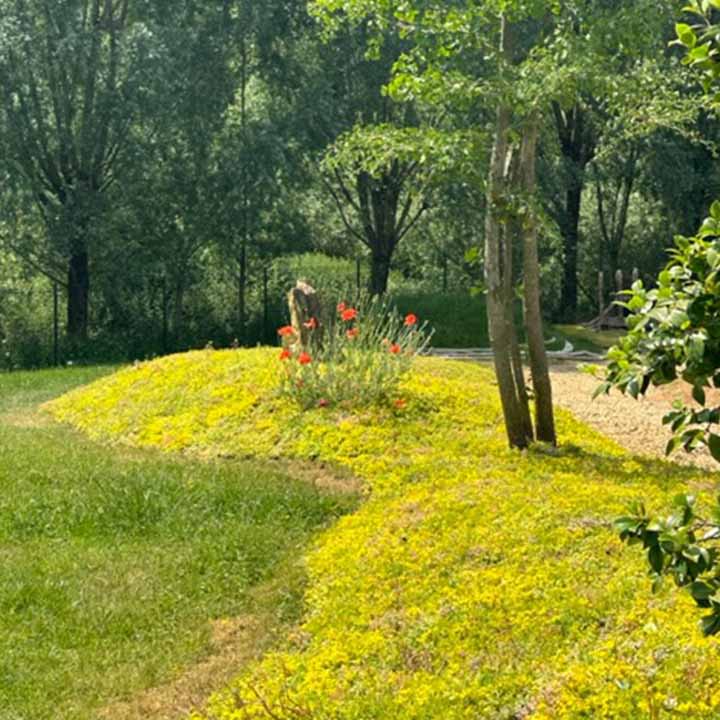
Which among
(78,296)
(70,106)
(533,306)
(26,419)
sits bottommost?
(26,419)

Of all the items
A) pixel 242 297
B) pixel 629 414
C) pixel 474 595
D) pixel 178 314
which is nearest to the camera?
pixel 474 595

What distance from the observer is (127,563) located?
6.58 meters

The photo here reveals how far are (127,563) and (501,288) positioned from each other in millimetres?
3658

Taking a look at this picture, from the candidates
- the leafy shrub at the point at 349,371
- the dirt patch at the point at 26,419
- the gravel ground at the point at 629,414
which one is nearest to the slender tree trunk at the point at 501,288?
the gravel ground at the point at 629,414

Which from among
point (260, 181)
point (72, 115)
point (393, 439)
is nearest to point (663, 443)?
point (393, 439)

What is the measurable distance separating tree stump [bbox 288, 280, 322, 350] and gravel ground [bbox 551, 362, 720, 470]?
2.71m

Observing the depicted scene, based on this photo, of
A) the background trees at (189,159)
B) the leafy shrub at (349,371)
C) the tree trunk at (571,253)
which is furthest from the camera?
the tree trunk at (571,253)

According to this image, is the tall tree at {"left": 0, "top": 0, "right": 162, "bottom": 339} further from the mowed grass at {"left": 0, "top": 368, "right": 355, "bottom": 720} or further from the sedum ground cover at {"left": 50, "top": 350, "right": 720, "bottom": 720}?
the sedum ground cover at {"left": 50, "top": 350, "right": 720, "bottom": 720}

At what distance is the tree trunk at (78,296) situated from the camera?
19750 millimetres

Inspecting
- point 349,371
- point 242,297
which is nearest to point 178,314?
point 242,297

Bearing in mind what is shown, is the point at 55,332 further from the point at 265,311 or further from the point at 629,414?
the point at 629,414

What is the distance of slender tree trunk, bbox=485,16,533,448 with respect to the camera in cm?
845

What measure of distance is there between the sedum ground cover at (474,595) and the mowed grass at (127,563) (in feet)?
1.26

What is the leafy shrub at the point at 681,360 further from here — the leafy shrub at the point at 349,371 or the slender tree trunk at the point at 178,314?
the slender tree trunk at the point at 178,314
